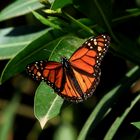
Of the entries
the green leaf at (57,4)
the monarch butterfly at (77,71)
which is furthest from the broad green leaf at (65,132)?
the green leaf at (57,4)

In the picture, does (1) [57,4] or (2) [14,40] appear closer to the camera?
(1) [57,4]

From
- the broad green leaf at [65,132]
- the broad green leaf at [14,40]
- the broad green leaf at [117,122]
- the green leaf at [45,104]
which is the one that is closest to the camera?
the green leaf at [45,104]

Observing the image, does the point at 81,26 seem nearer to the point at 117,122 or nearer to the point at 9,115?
the point at 117,122

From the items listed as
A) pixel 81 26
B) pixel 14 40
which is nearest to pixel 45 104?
pixel 81 26

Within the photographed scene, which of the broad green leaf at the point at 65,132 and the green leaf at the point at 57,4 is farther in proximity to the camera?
the broad green leaf at the point at 65,132

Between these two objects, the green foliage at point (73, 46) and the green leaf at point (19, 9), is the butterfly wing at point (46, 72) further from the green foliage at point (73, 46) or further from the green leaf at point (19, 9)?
the green leaf at point (19, 9)

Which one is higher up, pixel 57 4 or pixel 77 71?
pixel 57 4

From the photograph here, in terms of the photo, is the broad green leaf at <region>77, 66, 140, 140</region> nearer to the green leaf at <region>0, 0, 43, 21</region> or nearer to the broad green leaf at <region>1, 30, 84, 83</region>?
the broad green leaf at <region>1, 30, 84, 83</region>

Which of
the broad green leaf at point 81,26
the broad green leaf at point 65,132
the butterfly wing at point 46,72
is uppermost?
the broad green leaf at point 81,26
